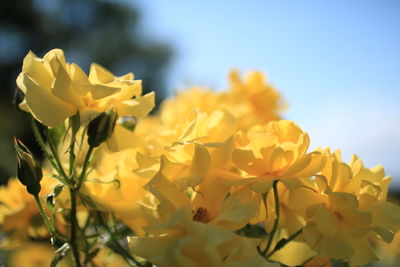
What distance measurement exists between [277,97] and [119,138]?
0.97 meters

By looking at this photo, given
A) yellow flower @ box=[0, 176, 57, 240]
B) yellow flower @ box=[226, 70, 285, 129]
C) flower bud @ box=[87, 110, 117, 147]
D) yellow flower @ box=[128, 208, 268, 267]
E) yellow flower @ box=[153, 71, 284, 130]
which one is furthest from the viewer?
yellow flower @ box=[226, 70, 285, 129]

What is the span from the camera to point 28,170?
0.55 meters

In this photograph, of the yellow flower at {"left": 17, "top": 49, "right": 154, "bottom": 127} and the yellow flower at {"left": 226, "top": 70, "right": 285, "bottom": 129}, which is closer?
the yellow flower at {"left": 17, "top": 49, "right": 154, "bottom": 127}

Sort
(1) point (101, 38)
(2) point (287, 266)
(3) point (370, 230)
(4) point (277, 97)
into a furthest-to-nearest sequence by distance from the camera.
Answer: (1) point (101, 38) → (4) point (277, 97) → (2) point (287, 266) → (3) point (370, 230)

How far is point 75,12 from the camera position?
15023 millimetres

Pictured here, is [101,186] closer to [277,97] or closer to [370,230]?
[370,230]

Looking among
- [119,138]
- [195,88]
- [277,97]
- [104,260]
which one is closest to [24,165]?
[119,138]

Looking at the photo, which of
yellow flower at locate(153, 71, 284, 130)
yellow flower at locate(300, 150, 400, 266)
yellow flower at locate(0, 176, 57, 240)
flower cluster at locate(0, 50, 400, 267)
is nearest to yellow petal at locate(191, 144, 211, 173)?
flower cluster at locate(0, 50, 400, 267)

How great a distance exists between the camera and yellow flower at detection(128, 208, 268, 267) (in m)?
0.44

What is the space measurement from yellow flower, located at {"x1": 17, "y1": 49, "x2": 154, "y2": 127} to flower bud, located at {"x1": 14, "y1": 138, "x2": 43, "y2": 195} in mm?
53

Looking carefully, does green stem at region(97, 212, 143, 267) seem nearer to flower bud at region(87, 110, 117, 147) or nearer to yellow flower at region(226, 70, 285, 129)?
flower bud at region(87, 110, 117, 147)

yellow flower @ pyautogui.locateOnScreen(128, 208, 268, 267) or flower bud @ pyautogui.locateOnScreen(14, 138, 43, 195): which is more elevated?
yellow flower @ pyautogui.locateOnScreen(128, 208, 268, 267)

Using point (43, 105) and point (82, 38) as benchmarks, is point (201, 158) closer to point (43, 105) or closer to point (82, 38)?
point (43, 105)

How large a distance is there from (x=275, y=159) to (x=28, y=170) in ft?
0.96
